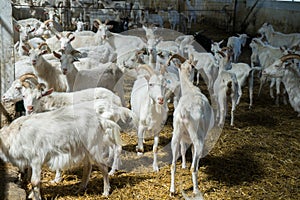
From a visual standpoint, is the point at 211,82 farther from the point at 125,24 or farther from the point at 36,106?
the point at 125,24

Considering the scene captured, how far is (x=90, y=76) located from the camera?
650 centimetres

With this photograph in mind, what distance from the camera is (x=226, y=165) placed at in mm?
5484

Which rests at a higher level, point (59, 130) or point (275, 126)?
point (59, 130)

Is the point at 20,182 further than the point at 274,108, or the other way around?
the point at 274,108

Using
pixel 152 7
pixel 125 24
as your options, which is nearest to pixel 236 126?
pixel 125 24

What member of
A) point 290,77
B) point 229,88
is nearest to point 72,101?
point 229,88

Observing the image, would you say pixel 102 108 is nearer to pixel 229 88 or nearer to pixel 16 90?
pixel 16 90

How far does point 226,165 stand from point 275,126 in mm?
2235

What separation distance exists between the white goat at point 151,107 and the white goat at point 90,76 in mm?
1035

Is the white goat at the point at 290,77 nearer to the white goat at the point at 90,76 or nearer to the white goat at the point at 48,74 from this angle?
the white goat at the point at 90,76

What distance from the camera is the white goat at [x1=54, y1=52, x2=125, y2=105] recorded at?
243 inches

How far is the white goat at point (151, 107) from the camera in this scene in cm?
499

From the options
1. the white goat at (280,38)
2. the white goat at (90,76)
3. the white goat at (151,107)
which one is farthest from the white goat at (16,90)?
the white goat at (280,38)

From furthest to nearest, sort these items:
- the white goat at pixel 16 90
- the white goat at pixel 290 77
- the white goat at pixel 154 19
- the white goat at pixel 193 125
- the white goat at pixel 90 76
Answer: the white goat at pixel 154 19
the white goat at pixel 290 77
the white goat at pixel 90 76
the white goat at pixel 16 90
the white goat at pixel 193 125
